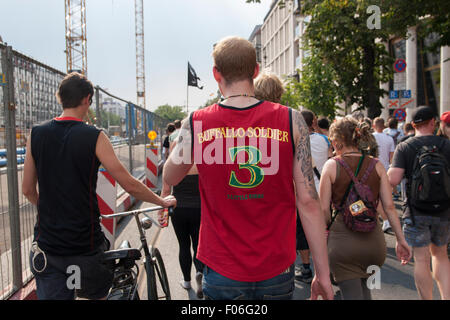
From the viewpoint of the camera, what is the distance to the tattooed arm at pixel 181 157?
182 centimetres

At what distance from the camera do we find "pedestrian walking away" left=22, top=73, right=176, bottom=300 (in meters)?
2.38

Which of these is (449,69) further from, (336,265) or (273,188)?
(273,188)

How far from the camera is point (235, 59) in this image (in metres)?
1.77

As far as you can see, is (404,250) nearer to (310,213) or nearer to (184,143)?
(310,213)

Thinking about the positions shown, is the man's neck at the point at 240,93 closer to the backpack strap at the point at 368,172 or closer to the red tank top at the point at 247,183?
the red tank top at the point at 247,183

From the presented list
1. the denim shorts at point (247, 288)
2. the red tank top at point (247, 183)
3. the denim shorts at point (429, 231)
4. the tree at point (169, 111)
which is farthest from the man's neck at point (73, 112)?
the tree at point (169, 111)

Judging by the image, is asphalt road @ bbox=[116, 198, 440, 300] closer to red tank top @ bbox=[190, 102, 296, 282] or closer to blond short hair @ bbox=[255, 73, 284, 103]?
blond short hair @ bbox=[255, 73, 284, 103]

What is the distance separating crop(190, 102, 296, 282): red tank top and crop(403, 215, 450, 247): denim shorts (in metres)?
2.43

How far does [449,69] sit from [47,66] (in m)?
17.7

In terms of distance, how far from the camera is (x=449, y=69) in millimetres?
17531

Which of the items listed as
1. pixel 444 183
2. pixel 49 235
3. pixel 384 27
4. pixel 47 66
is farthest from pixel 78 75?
pixel 384 27

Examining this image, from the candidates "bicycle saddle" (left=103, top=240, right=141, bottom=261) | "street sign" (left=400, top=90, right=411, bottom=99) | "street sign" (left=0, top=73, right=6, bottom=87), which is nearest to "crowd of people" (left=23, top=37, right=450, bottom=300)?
"bicycle saddle" (left=103, top=240, right=141, bottom=261)

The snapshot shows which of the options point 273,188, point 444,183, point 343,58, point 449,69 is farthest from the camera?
point 449,69

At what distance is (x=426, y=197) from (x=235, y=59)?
8.63 feet
